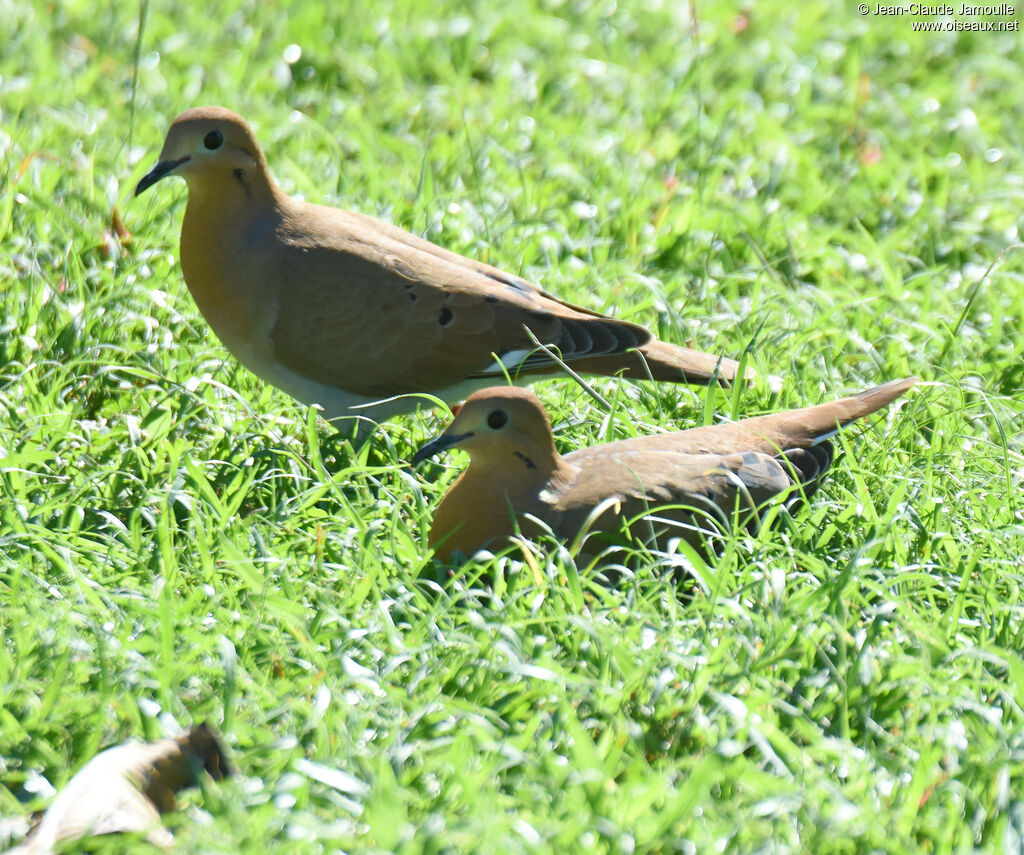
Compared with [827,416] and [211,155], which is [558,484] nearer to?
[827,416]

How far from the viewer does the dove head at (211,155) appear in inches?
156

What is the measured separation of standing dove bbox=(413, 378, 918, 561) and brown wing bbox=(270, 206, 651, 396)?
57cm

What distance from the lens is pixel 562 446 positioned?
391cm

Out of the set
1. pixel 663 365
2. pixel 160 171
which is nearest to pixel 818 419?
pixel 663 365

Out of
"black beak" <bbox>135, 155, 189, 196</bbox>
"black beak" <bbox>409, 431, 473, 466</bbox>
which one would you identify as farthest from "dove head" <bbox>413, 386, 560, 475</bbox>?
"black beak" <bbox>135, 155, 189, 196</bbox>

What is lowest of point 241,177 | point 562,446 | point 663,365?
point 562,446

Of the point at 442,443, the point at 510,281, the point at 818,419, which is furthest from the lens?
the point at 510,281

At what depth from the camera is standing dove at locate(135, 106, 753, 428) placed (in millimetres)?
3873

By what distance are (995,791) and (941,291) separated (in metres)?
2.78

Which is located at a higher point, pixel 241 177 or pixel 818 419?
pixel 241 177

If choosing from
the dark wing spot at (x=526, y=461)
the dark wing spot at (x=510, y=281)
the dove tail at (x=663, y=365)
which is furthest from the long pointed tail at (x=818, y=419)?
the dark wing spot at (x=510, y=281)

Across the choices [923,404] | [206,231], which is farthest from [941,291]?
[206,231]

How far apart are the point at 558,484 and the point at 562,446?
0.59 m

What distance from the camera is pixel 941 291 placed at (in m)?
4.90
